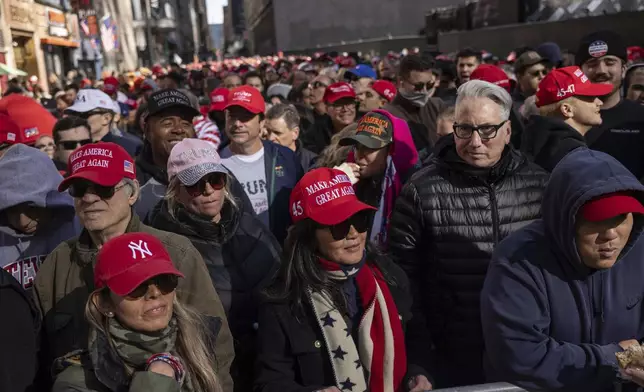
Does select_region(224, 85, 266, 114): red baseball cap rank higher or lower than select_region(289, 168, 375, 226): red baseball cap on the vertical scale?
higher

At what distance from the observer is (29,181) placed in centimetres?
324

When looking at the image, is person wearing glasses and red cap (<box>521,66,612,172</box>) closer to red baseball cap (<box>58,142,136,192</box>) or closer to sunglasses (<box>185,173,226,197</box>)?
sunglasses (<box>185,173,226,197</box>)

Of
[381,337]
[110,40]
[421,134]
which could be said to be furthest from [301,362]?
[110,40]

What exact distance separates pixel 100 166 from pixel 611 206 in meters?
2.12

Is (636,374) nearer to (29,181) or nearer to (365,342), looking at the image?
(365,342)

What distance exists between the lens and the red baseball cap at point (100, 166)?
2873 millimetres

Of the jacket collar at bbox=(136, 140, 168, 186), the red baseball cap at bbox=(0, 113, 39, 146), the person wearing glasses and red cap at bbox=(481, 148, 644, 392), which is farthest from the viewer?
→ the red baseball cap at bbox=(0, 113, 39, 146)

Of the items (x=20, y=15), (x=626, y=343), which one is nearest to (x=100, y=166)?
(x=626, y=343)

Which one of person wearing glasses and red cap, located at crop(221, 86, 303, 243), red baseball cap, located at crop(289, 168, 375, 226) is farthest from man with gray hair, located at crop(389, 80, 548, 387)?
person wearing glasses and red cap, located at crop(221, 86, 303, 243)

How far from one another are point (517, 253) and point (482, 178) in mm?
870

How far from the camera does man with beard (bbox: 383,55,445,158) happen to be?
19.5 ft

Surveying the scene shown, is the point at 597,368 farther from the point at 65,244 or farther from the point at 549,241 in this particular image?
the point at 65,244

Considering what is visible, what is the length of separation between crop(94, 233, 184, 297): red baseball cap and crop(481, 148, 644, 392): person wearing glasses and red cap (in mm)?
1204

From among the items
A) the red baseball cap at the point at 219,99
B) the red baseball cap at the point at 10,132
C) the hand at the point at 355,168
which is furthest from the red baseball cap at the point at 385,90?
the red baseball cap at the point at 10,132
